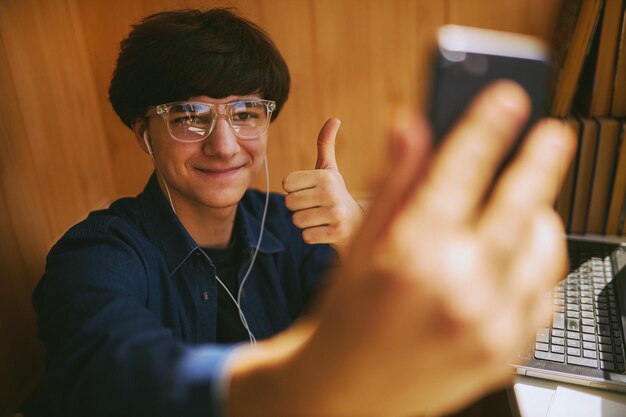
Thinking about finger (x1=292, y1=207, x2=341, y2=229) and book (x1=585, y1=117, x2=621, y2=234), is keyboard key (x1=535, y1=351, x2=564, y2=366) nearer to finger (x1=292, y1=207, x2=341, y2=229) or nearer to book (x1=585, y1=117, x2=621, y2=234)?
finger (x1=292, y1=207, x2=341, y2=229)

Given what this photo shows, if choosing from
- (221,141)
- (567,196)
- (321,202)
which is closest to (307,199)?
(321,202)

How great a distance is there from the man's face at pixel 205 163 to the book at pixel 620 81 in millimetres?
862

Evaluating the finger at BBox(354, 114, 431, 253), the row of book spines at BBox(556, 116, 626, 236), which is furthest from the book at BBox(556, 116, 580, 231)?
the finger at BBox(354, 114, 431, 253)

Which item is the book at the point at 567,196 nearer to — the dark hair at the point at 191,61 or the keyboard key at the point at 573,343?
the keyboard key at the point at 573,343

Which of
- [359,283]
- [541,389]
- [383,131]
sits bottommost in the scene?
[541,389]

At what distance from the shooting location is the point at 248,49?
3.41ft

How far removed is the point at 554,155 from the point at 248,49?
81 cm

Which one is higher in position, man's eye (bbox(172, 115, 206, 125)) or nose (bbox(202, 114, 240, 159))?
man's eye (bbox(172, 115, 206, 125))

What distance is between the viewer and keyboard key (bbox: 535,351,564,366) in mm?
825

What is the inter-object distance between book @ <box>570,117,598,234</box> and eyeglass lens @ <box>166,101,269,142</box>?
812 millimetres

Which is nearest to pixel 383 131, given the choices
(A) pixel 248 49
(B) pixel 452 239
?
(A) pixel 248 49

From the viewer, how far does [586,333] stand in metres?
0.87

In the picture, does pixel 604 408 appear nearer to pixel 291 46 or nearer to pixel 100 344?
pixel 100 344

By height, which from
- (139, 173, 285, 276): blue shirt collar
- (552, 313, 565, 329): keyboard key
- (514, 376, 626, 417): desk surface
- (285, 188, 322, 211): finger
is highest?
(285, 188, 322, 211): finger
